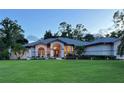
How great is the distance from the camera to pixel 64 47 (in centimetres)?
718

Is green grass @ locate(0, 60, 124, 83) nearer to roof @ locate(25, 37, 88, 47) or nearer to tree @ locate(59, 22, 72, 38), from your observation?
roof @ locate(25, 37, 88, 47)

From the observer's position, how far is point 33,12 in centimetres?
707

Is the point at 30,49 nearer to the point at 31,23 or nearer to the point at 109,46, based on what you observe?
the point at 31,23

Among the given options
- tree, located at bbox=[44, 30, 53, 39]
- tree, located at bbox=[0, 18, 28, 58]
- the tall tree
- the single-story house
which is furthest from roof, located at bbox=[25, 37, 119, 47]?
the tall tree

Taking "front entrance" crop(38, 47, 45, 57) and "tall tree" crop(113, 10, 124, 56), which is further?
"tall tree" crop(113, 10, 124, 56)

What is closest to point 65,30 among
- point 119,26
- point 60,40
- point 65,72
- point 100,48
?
point 60,40

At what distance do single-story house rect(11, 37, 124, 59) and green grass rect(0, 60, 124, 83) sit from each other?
16cm

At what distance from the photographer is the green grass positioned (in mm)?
6905

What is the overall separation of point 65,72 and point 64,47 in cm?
76

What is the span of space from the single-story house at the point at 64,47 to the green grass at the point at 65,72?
159 millimetres

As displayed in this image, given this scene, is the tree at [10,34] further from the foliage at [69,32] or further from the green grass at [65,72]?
the foliage at [69,32]
